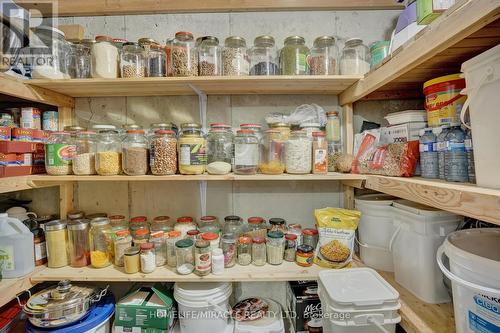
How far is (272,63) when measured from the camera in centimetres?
121

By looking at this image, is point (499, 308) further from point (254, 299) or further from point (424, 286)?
point (254, 299)

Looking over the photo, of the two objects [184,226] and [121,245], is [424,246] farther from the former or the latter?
[121,245]

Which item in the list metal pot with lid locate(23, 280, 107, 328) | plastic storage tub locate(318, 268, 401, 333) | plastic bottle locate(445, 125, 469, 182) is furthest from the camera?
metal pot with lid locate(23, 280, 107, 328)

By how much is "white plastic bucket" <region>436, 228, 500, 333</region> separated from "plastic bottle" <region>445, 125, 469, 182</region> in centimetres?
20

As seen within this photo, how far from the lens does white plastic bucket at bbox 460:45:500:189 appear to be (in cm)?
55

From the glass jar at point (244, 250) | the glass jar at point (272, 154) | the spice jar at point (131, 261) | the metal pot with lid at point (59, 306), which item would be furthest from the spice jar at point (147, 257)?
the glass jar at point (272, 154)

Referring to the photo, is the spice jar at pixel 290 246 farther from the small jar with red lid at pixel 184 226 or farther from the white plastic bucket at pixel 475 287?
the white plastic bucket at pixel 475 287

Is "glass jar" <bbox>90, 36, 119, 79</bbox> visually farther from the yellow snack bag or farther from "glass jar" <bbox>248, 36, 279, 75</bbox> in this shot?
the yellow snack bag

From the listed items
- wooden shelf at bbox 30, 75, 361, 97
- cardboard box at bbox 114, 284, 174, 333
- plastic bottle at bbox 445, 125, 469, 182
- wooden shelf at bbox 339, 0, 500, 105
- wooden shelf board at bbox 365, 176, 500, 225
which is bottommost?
cardboard box at bbox 114, 284, 174, 333

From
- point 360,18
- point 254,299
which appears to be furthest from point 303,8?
point 254,299

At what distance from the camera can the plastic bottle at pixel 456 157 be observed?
2.38 feet

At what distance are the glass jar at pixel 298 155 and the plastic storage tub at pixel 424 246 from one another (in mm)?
443

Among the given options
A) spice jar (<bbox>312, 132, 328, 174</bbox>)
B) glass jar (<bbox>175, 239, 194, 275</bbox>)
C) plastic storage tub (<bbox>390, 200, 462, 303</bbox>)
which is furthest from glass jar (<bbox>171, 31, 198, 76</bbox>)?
plastic storage tub (<bbox>390, 200, 462, 303</bbox>)

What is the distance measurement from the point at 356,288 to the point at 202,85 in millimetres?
1129
